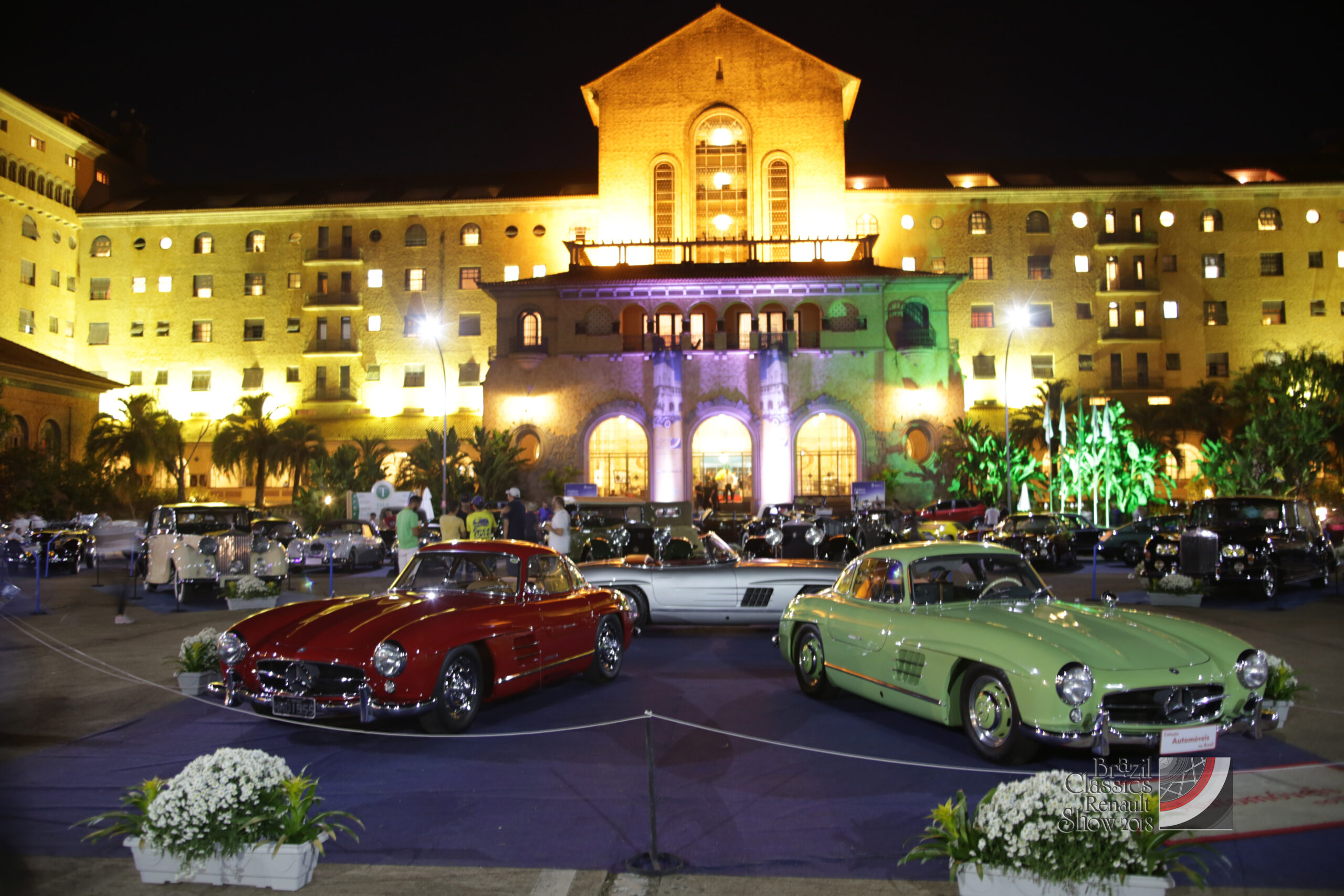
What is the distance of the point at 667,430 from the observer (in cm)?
4250

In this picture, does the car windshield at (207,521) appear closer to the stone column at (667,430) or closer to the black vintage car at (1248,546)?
the black vintage car at (1248,546)

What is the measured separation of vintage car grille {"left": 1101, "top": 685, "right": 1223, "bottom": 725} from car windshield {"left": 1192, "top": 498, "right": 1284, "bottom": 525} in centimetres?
1259

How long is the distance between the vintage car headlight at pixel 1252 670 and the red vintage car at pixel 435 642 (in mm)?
5601

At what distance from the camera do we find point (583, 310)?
43938 mm

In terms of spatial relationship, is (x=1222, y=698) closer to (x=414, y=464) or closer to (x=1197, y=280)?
(x=414, y=464)

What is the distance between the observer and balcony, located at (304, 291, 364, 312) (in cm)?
5422

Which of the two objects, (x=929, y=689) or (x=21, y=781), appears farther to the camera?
(x=929, y=689)

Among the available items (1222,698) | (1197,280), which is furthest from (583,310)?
(1222,698)

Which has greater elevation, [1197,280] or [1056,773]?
[1197,280]

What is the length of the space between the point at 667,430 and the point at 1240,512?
89.8 ft

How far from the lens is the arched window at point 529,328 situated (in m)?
44.7

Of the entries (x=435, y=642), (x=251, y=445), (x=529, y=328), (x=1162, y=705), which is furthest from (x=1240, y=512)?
(x=251, y=445)

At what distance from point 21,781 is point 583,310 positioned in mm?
38340

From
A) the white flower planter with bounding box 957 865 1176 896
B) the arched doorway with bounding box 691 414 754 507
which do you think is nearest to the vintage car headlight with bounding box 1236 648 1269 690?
Answer: the white flower planter with bounding box 957 865 1176 896
